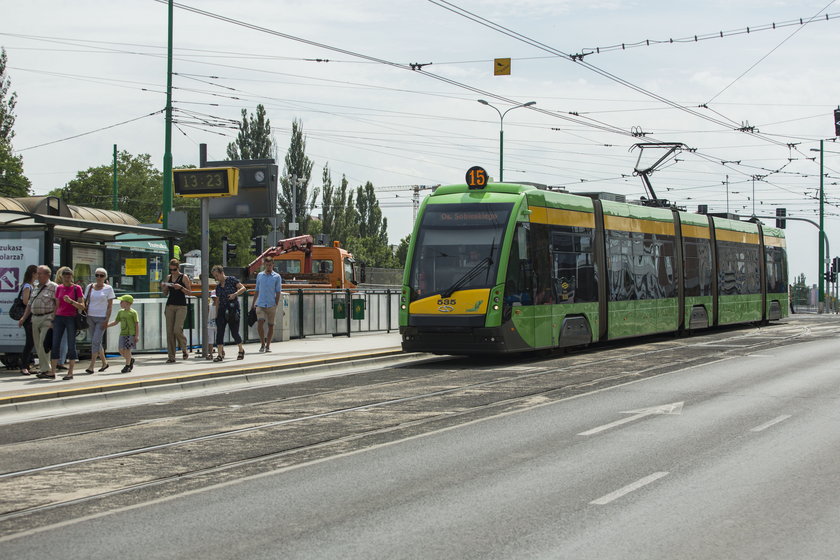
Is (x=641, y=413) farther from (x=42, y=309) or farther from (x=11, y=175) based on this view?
(x=11, y=175)

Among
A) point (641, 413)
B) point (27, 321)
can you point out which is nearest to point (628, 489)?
point (641, 413)

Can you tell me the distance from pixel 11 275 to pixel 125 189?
233ft

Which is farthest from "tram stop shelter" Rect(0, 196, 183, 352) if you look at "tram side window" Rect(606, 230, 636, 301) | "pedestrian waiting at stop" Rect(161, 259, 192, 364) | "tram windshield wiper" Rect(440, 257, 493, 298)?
"tram side window" Rect(606, 230, 636, 301)

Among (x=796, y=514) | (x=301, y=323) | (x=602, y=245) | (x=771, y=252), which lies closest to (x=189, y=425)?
(x=796, y=514)

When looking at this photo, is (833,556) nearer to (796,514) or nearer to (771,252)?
(796,514)

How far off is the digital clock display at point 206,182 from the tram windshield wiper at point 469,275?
4.32 metres

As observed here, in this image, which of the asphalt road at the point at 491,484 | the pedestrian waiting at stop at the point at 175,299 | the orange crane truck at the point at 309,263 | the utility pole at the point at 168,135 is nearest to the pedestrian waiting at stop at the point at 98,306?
the pedestrian waiting at stop at the point at 175,299

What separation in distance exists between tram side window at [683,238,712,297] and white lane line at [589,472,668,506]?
19602 millimetres

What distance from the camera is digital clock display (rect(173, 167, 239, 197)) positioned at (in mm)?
18953

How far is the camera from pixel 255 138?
2830 inches

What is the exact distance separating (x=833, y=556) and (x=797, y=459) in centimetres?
325

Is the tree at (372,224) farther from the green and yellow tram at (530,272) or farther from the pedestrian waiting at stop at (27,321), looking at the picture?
the pedestrian waiting at stop at (27,321)

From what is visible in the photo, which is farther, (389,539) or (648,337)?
(648,337)

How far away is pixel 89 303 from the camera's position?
1583 cm
